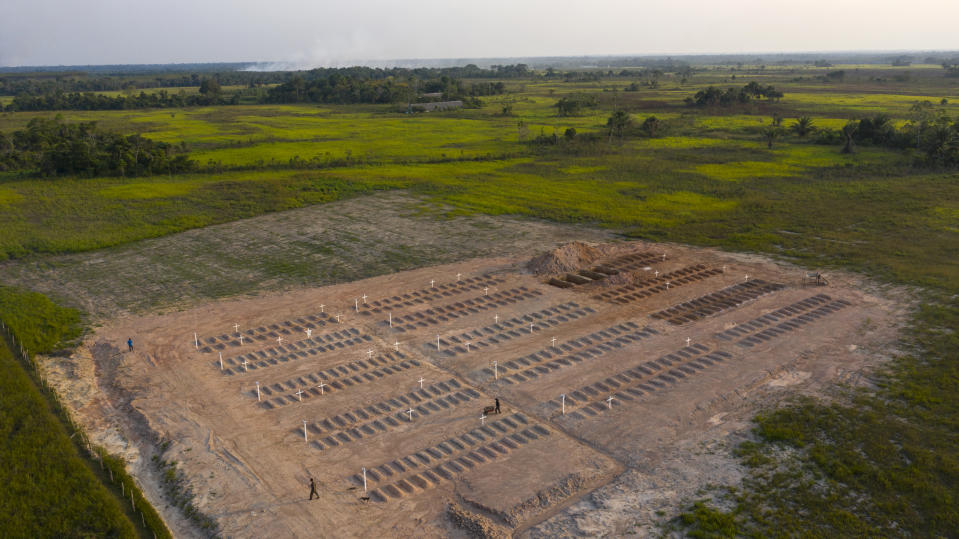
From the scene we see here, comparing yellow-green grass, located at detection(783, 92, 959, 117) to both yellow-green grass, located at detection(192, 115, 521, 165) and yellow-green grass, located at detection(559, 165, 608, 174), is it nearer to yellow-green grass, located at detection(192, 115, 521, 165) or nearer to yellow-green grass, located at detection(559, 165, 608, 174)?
yellow-green grass, located at detection(192, 115, 521, 165)

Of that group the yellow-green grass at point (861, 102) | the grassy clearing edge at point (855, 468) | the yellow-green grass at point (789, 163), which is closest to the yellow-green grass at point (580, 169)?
the yellow-green grass at point (789, 163)

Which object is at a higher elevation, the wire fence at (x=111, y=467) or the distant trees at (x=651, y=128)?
the distant trees at (x=651, y=128)

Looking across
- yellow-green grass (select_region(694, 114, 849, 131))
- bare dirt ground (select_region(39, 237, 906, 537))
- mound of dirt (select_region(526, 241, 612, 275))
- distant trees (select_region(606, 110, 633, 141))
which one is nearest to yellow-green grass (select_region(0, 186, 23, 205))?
bare dirt ground (select_region(39, 237, 906, 537))

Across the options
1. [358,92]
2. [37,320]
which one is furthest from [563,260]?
[358,92]

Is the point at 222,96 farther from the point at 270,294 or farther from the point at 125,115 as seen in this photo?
the point at 270,294

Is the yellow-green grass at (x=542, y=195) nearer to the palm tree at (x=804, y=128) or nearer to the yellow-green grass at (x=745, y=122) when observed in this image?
the palm tree at (x=804, y=128)

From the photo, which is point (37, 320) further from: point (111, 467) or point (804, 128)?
point (804, 128)
